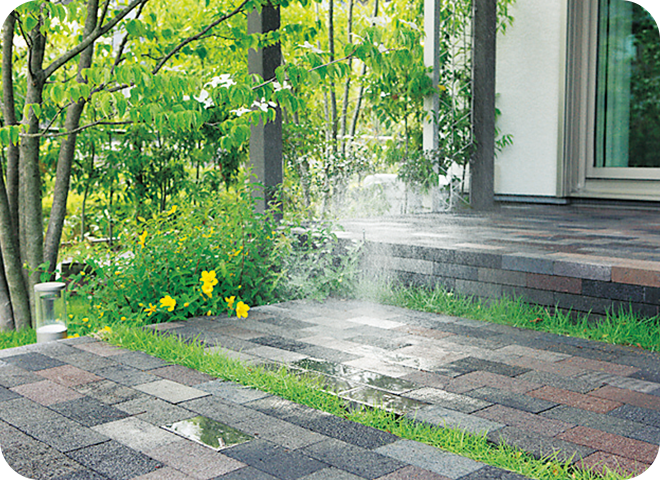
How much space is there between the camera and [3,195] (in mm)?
4012

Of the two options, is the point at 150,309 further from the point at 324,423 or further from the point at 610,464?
the point at 610,464

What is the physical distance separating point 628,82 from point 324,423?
605 cm

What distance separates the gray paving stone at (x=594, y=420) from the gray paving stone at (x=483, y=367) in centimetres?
38

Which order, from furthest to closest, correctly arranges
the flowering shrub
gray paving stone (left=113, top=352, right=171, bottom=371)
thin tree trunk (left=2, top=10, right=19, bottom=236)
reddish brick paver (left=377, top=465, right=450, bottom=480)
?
thin tree trunk (left=2, top=10, right=19, bottom=236) < the flowering shrub < gray paving stone (left=113, top=352, right=171, bottom=371) < reddish brick paver (left=377, top=465, right=450, bottom=480)

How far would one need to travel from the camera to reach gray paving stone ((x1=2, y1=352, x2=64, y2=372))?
2.72 meters

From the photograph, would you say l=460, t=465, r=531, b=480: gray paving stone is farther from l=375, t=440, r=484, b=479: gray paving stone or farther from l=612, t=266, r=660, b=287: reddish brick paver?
l=612, t=266, r=660, b=287: reddish brick paver

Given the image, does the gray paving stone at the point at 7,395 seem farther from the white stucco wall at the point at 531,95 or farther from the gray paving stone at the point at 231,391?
the white stucco wall at the point at 531,95

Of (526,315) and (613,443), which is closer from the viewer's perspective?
(613,443)

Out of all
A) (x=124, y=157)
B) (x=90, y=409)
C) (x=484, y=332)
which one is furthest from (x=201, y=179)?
(x=90, y=409)

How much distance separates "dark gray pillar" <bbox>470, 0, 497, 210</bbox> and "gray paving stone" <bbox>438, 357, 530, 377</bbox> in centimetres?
430

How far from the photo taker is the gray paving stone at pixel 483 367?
2.60 m

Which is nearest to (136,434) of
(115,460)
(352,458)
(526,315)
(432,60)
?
(115,460)

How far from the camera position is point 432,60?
6441 mm

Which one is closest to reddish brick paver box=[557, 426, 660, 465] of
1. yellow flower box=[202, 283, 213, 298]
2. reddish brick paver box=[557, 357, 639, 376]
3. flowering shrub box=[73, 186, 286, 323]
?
reddish brick paver box=[557, 357, 639, 376]
